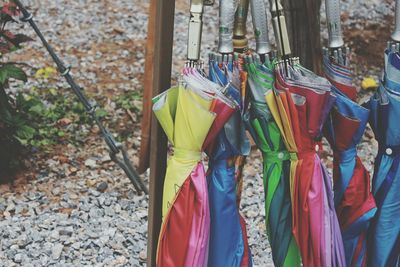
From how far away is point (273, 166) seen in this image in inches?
73.0

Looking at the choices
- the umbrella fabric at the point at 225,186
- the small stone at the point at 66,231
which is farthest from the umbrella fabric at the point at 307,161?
the small stone at the point at 66,231

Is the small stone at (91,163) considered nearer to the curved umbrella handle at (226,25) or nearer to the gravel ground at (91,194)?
the gravel ground at (91,194)

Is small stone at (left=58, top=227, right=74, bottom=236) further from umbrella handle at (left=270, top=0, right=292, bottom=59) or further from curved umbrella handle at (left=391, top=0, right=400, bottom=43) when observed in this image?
curved umbrella handle at (left=391, top=0, right=400, bottom=43)

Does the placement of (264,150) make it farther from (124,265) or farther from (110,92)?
(110,92)

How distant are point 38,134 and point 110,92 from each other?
747mm

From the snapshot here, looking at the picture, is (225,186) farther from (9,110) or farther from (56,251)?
(9,110)

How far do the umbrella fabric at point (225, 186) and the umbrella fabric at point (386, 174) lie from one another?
371 mm

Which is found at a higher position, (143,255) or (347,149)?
(347,149)

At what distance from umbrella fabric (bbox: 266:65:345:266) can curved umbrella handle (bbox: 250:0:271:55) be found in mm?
68

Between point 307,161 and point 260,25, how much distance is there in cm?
36

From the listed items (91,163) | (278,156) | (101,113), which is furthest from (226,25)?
(101,113)

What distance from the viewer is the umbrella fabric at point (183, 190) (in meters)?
Result: 1.77

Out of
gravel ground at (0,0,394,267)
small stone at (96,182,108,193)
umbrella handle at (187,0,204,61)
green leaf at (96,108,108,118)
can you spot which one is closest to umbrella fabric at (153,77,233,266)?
umbrella handle at (187,0,204,61)

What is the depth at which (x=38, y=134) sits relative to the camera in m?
3.88
